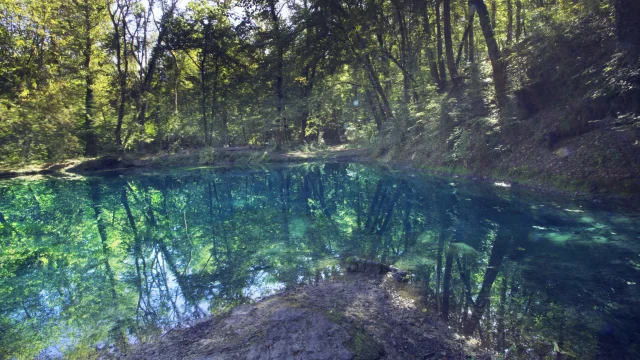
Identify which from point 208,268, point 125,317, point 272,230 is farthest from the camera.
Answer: point 272,230

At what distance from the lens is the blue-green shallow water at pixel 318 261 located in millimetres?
4863

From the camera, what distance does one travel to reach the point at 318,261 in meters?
7.67

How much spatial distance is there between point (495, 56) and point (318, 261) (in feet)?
43.8

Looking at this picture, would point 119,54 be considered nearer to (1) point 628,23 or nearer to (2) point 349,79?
(2) point 349,79

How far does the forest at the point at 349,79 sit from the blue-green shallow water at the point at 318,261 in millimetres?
3389

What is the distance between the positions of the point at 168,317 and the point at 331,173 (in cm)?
1992

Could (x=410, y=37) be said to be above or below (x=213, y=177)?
above

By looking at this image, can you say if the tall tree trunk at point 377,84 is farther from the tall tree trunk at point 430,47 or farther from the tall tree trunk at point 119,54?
the tall tree trunk at point 119,54

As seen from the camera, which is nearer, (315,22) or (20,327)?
(20,327)

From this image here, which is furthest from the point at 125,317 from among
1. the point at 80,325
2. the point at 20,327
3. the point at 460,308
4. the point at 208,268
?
the point at 460,308

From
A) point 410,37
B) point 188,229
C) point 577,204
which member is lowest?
point 188,229

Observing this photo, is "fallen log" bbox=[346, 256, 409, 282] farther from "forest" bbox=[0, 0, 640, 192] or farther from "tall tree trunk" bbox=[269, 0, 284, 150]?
"tall tree trunk" bbox=[269, 0, 284, 150]

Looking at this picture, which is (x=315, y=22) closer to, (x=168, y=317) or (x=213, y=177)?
(x=213, y=177)

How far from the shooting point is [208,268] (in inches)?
300
